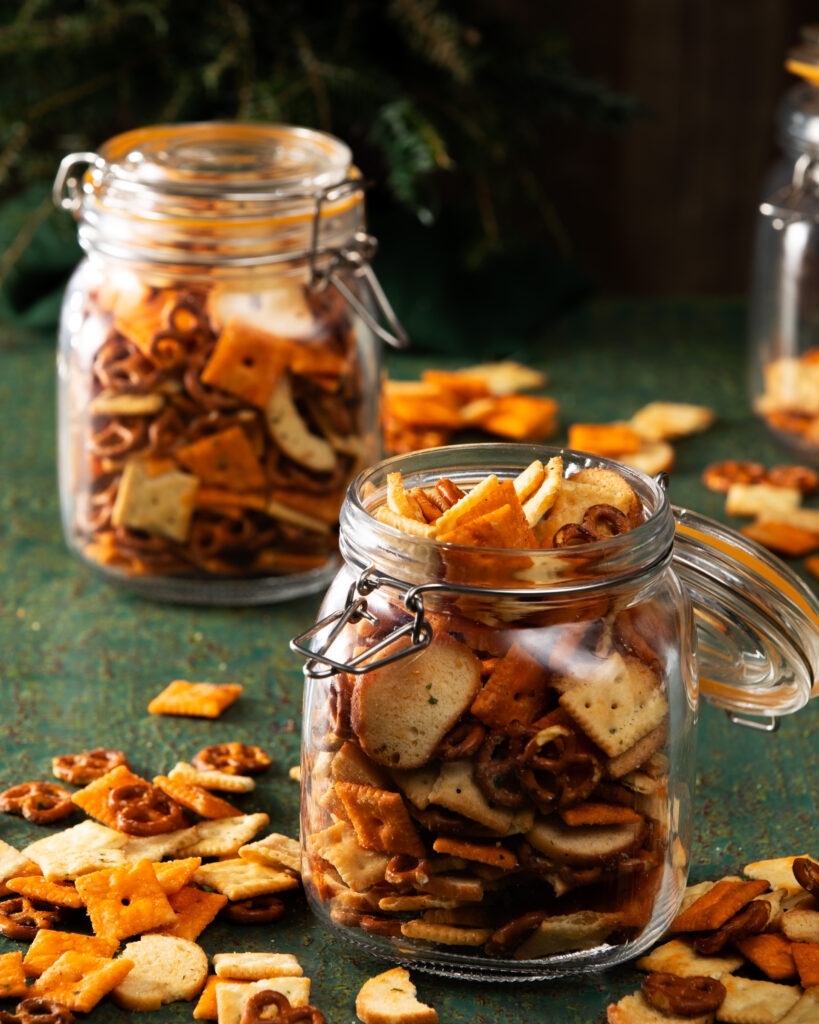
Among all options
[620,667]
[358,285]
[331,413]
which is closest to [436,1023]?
[620,667]

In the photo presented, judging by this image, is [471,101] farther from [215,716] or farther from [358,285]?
[215,716]

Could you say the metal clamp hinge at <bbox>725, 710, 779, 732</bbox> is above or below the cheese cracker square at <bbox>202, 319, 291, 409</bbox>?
below

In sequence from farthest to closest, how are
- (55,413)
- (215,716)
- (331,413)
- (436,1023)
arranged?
(55,413) → (331,413) → (215,716) → (436,1023)

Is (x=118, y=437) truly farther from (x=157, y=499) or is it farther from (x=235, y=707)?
(x=235, y=707)

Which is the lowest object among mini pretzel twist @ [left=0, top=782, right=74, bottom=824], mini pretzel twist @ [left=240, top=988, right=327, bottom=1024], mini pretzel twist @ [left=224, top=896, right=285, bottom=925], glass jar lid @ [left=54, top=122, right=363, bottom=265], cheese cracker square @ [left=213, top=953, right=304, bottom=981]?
mini pretzel twist @ [left=0, top=782, right=74, bottom=824]

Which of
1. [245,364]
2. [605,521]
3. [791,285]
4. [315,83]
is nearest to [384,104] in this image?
[315,83]

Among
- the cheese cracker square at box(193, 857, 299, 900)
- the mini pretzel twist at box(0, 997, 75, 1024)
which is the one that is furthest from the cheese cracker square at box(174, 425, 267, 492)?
the mini pretzel twist at box(0, 997, 75, 1024)

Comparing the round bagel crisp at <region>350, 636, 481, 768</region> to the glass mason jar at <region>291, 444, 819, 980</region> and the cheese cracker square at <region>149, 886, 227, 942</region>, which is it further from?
the cheese cracker square at <region>149, 886, 227, 942</region>

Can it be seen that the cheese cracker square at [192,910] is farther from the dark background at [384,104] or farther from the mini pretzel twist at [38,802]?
the dark background at [384,104]
